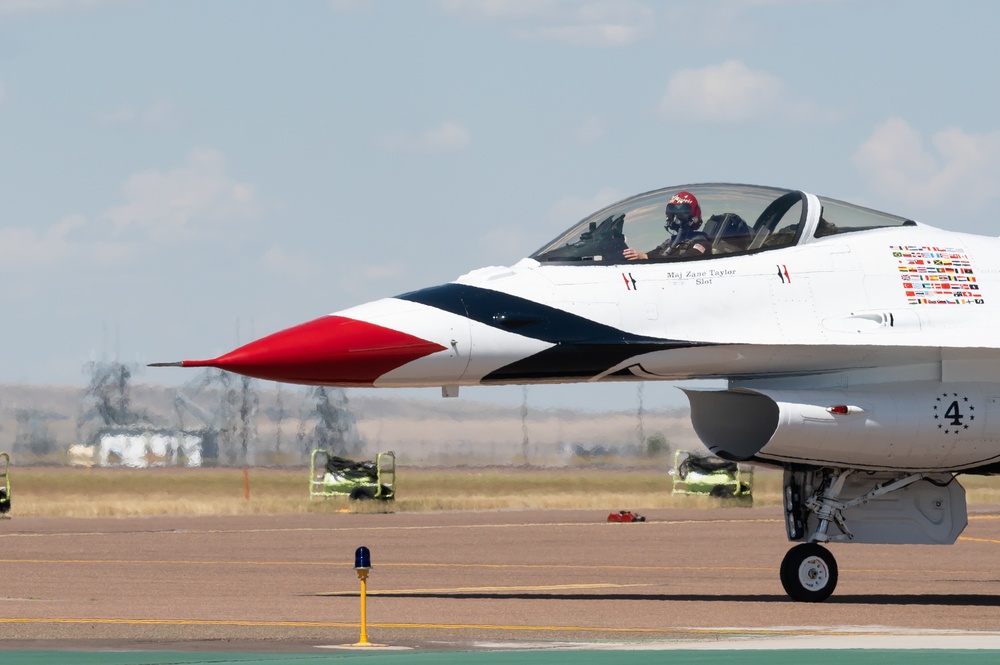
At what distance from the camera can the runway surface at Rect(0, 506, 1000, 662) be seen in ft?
44.3

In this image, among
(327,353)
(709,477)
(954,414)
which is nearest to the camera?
(327,353)

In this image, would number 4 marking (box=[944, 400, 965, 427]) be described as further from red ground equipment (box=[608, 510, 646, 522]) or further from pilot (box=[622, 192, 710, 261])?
red ground equipment (box=[608, 510, 646, 522])

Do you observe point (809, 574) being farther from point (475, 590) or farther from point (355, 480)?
point (355, 480)

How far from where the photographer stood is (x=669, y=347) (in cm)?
1589

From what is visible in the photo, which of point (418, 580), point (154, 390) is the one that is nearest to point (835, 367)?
point (418, 580)

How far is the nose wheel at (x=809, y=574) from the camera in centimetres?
1636

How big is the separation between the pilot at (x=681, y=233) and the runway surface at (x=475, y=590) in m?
3.40

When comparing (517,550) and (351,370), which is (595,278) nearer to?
(351,370)

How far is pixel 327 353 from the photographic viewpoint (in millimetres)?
15047

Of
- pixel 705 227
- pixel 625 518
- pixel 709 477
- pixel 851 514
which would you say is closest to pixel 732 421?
pixel 851 514

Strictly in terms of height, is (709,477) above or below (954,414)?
below

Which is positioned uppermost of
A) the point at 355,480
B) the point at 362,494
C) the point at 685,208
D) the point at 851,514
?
the point at 685,208

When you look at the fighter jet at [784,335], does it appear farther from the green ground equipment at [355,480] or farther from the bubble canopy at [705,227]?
the green ground equipment at [355,480]

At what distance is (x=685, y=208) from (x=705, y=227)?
0.27 meters
